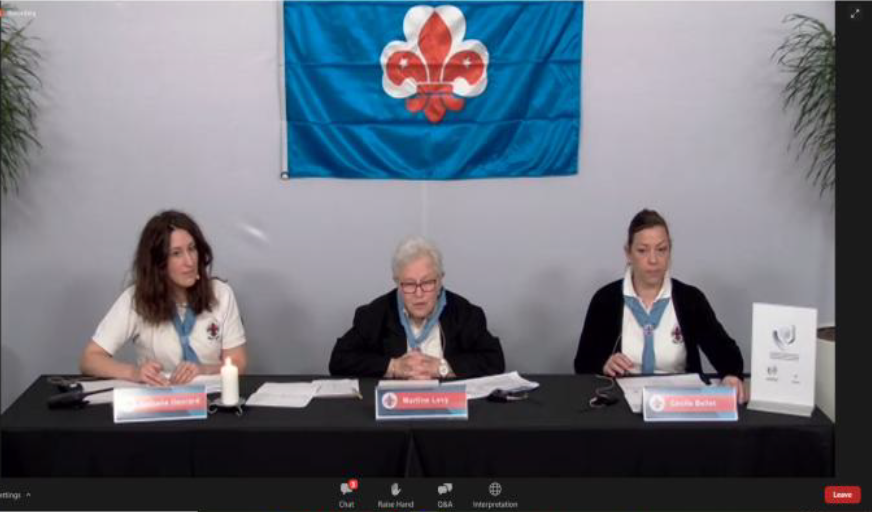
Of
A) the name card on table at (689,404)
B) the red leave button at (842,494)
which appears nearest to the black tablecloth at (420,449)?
the name card on table at (689,404)

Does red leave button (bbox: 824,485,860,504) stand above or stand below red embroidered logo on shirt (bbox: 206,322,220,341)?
below

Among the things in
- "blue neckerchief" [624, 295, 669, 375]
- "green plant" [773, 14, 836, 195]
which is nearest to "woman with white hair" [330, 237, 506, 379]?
"blue neckerchief" [624, 295, 669, 375]

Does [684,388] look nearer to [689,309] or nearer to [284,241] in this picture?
[689,309]

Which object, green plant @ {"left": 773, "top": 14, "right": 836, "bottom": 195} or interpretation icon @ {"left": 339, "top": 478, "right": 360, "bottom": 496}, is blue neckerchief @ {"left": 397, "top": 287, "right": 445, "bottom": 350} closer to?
interpretation icon @ {"left": 339, "top": 478, "right": 360, "bottom": 496}

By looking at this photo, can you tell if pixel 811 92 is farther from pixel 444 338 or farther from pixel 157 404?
pixel 157 404

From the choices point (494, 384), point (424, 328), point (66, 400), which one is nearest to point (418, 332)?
point (424, 328)

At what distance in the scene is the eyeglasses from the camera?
2.67 m

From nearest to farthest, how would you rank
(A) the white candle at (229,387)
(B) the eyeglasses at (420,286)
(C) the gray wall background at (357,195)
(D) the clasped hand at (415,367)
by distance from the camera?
(A) the white candle at (229,387)
(D) the clasped hand at (415,367)
(B) the eyeglasses at (420,286)
(C) the gray wall background at (357,195)

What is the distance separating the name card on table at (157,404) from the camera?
213cm

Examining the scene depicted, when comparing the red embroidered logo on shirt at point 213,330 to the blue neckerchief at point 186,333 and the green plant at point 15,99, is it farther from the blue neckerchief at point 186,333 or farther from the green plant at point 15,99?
the green plant at point 15,99

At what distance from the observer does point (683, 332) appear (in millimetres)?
2816

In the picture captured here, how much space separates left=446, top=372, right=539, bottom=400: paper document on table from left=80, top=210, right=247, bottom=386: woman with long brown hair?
796mm

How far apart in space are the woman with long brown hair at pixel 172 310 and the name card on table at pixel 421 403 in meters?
0.75

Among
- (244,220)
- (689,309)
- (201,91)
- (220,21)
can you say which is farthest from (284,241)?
(689,309)
